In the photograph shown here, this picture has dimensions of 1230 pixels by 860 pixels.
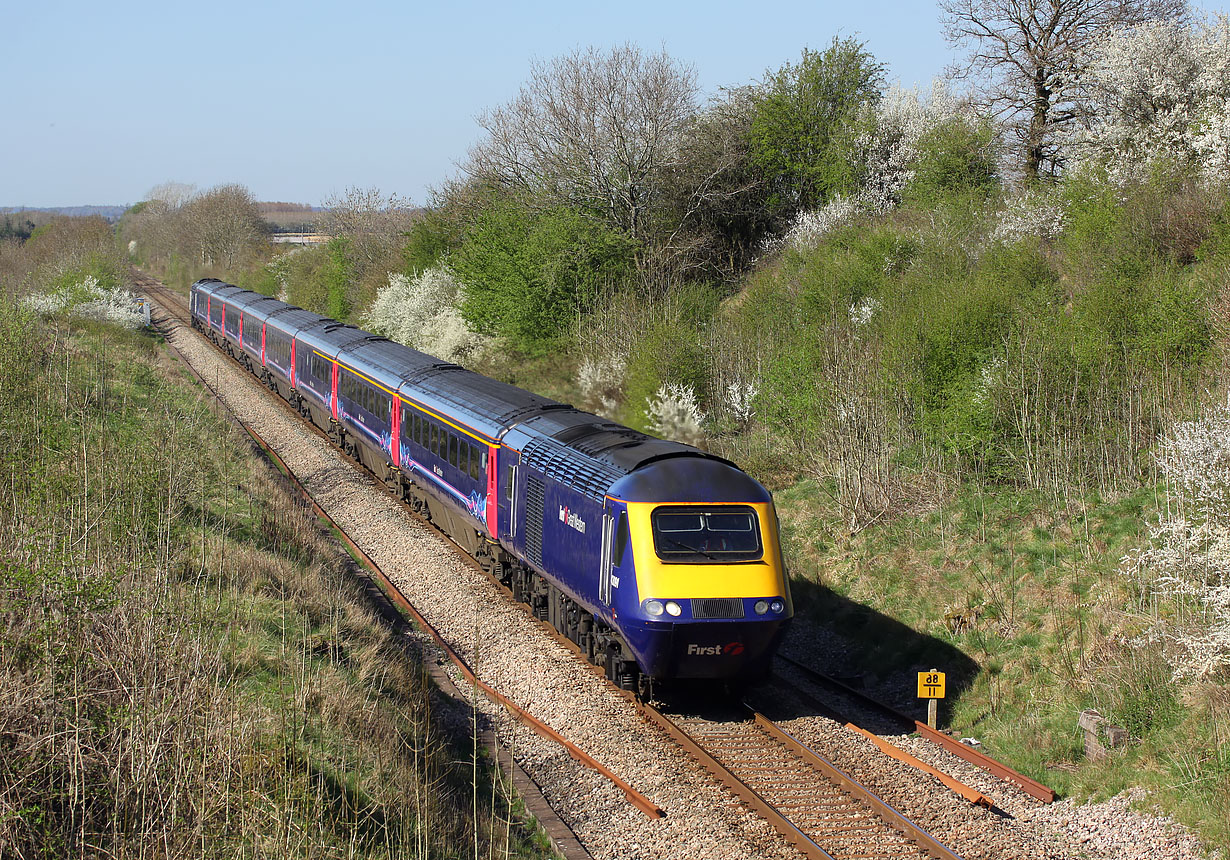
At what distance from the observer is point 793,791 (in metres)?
9.45

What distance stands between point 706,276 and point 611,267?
520cm

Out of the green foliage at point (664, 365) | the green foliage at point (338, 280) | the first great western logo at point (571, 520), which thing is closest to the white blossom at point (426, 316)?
the green foliage at point (338, 280)

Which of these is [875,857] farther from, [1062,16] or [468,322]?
[1062,16]

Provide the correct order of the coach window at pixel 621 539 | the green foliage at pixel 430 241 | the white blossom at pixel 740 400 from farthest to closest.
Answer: the green foliage at pixel 430 241
the white blossom at pixel 740 400
the coach window at pixel 621 539

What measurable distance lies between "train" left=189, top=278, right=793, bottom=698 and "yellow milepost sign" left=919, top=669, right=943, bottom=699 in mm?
1855

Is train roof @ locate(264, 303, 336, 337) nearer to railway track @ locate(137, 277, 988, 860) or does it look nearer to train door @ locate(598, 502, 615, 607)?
train door @ locate(598, 502, 615, 607)

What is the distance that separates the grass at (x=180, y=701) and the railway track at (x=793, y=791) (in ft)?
6.25

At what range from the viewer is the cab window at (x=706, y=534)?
10.6 m

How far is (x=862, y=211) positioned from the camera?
3453 centimetres

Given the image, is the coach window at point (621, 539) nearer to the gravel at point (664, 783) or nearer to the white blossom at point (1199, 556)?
the gravel at point (664, 783)

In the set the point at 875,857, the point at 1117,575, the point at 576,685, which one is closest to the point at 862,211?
the point at 1117,575

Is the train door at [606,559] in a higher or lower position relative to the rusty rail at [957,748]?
higher

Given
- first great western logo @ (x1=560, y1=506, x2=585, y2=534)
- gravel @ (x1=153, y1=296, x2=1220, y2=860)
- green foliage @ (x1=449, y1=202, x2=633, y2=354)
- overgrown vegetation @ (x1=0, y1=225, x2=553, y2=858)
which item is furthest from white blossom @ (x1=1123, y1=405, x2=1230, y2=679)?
green foliage @ (x1=449, y1=202, x2=633, y2=354)

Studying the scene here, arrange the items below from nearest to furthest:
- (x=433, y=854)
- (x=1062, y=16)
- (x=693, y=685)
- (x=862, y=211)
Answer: (x=433, y=854)
(x=693, y=685)
(x=1062, y=16)
(x=862, y=211)
